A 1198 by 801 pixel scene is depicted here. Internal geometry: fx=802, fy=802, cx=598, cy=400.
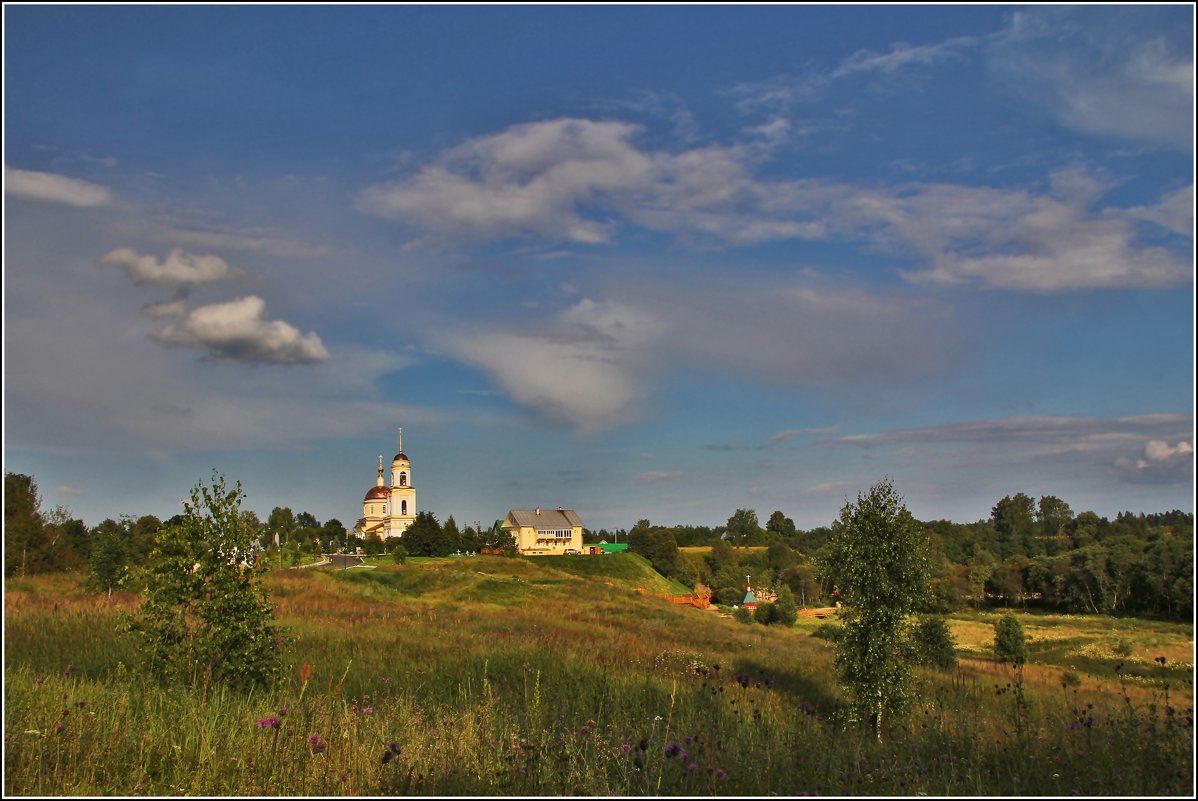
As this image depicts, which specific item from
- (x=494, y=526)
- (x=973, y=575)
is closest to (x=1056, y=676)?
(x=973, y=575)

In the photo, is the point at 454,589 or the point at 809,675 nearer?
the point at 809,675

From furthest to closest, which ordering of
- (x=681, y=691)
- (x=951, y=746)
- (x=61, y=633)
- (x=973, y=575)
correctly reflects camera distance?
(x=973, y=575), (x=61, y=633), (x=681, y=691), (x=951, y=746)

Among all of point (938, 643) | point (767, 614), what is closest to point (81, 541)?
point (938, 643)

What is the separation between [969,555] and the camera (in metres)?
114

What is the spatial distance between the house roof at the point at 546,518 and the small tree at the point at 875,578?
106 m

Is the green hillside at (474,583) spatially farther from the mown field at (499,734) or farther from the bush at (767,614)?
the mown field at (499,734)

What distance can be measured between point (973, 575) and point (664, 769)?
96.8m

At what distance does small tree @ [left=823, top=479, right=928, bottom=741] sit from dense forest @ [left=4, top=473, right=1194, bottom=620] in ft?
1.93

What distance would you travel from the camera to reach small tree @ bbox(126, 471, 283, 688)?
11.7m

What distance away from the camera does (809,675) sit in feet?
74.2

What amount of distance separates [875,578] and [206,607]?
14282 millimetres

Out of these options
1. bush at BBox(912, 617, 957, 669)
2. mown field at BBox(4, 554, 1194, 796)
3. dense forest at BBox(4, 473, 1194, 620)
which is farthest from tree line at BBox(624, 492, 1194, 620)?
mown field at BBox(4, 554, 1194, 796)

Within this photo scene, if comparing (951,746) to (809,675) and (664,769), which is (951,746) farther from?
(809,675)

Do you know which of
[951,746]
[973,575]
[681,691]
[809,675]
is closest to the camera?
[951,746]
